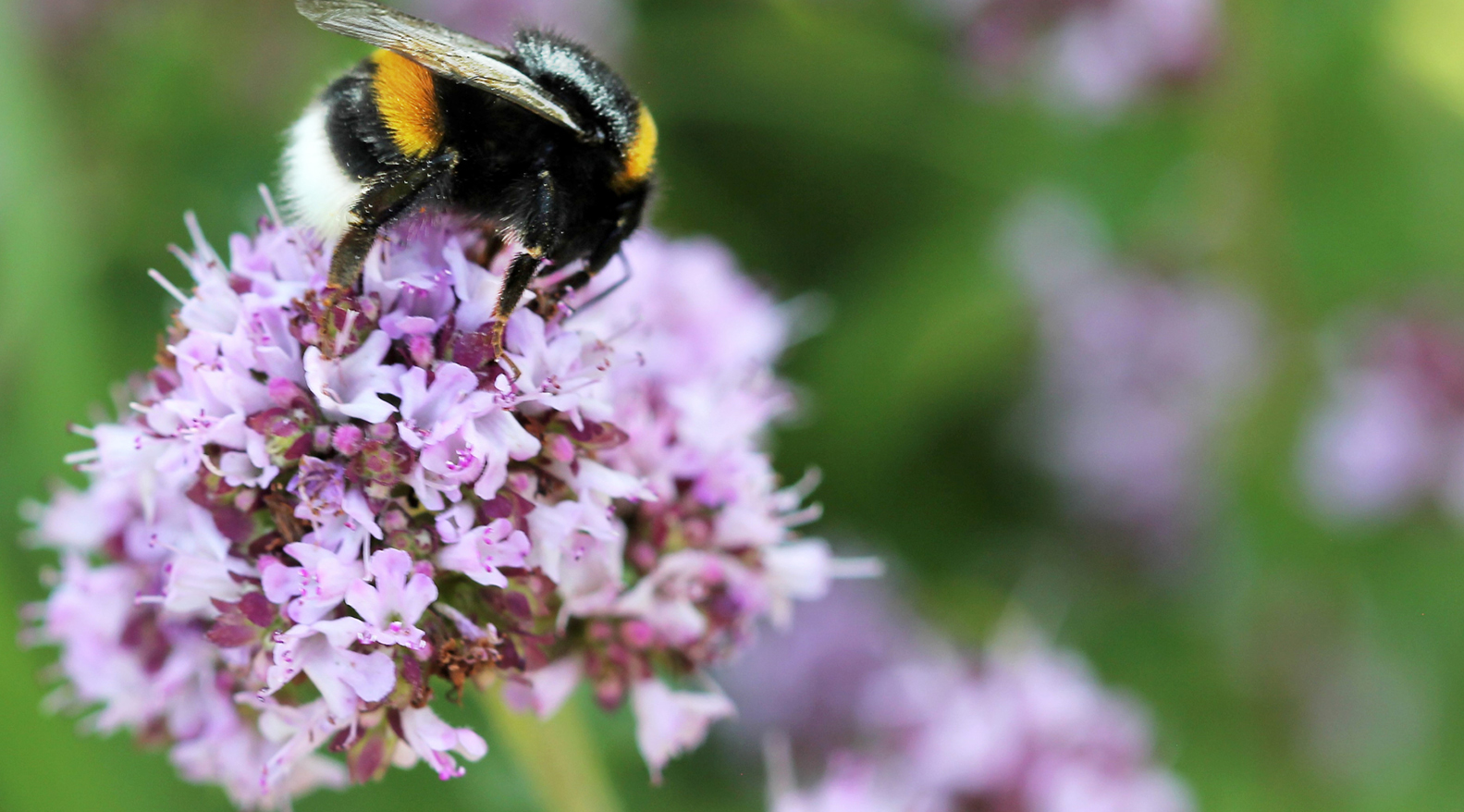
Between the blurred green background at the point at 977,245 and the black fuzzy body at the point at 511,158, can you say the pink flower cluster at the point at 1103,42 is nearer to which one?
the blurred green background at the point at 977,245

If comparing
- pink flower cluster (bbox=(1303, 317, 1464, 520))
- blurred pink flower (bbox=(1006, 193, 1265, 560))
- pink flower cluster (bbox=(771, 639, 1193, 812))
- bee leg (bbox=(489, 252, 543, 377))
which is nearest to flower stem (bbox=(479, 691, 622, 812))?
pink flower cluster (bbox=(771, 639, 1193, 812))

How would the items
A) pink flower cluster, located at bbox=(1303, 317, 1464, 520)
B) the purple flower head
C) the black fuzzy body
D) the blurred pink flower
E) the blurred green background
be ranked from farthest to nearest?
the blurred pink flower → pink flower cluster, located at bbox=(1303, 317, 1464, 520) → the blurred green background → the black fuzzy body → the purple flower head

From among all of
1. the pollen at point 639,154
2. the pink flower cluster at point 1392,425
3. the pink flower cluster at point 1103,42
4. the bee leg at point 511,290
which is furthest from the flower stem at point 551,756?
the pink flower cluster at point 1392,425

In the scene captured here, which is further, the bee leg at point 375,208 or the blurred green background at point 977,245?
the blurred green background at point 977,245

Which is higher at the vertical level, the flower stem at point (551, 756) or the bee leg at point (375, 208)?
the bee leg at point (375, 208)

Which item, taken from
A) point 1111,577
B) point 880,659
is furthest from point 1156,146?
point 880,659

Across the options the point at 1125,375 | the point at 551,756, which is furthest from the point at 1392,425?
the point at 551,756

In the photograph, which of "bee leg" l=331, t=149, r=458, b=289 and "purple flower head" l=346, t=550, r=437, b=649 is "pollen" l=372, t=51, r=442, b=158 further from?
"purple flower head" l=346, t=550, r=437, b=649

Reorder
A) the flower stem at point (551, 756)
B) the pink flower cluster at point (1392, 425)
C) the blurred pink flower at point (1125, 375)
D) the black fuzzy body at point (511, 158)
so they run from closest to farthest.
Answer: the black fuzzy body at point (511, 158), the flower stem at point (551, 756), the pink flower cluster at point (1392, 425), the blurred pink flower at point (1125, 375)
